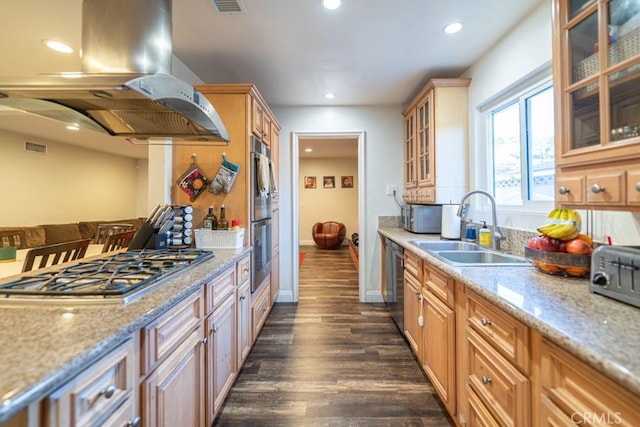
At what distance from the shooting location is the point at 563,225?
1.20 metres

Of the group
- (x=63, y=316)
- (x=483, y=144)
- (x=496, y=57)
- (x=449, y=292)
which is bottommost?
(x=449, y=292)

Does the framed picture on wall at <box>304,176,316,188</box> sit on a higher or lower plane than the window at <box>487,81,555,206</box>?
higher

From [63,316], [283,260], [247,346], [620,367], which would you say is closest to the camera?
[620,367]

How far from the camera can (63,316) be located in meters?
0.82

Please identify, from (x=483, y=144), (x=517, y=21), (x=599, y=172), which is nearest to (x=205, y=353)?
(x=599, y=172)

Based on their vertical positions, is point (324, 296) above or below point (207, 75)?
below

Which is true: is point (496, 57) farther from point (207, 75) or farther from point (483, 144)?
point (207, 75)

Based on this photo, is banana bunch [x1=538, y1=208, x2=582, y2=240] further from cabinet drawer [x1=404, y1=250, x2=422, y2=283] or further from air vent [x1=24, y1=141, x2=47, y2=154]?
air vent [x1=24, y1=141, x2=47, y2=154]

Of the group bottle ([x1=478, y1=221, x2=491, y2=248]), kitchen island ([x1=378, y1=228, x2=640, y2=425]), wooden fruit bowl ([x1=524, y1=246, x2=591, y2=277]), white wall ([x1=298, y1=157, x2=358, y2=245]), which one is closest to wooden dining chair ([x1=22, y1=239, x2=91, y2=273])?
kitchen island ([x1=378, y1=228, x2=640, y2=425])

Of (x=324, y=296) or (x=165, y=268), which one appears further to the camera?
(x=324, y=296)

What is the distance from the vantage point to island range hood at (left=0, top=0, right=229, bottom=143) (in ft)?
3.06

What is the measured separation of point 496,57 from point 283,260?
283 cm

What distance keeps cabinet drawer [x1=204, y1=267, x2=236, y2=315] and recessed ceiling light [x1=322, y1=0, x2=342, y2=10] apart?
1.71m

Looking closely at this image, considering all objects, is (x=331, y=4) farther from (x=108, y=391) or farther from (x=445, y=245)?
(x=108, y=391)
